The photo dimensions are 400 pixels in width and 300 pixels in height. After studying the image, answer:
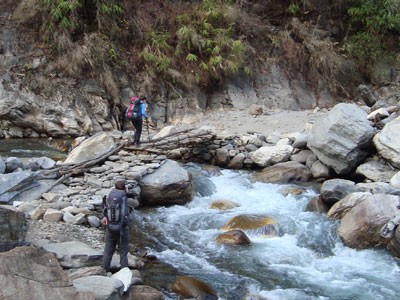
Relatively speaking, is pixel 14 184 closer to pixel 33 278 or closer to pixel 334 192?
pixel 33 278

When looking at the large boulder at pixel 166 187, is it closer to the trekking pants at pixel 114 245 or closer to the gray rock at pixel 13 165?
the gray rock at pixel 13 165

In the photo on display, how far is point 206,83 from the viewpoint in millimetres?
18078

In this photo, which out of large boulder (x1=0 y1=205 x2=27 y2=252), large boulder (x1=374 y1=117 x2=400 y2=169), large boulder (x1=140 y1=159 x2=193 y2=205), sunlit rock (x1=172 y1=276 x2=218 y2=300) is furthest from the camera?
large boulder (x1=374 y1=117 x2=400 y2=169)

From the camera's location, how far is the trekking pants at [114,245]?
606 cm

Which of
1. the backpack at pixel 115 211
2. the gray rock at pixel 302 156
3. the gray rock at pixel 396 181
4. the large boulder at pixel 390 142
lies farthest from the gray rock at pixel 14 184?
the large boulder at pixel 390 142

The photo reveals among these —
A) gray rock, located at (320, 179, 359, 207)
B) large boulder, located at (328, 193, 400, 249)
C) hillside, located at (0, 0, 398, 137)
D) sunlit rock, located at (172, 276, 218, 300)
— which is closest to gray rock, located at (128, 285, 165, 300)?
sunlit rock, located at (172, 276, 218, 300)

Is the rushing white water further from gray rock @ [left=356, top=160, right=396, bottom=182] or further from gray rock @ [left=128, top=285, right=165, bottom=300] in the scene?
gray rock @ [left=356, top=160, right=396, bottom=182]

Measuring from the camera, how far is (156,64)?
17625 mm

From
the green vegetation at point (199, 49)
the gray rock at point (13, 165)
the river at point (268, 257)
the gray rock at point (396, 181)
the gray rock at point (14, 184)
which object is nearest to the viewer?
the river at point (268, 257)

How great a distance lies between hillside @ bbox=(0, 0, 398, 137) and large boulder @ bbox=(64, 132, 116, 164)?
4687 mm

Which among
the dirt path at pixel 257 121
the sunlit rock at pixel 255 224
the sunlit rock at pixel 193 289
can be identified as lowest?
the dirt path at pixel 257 121

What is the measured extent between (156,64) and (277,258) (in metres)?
11.6

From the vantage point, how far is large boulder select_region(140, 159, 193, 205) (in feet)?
32.4

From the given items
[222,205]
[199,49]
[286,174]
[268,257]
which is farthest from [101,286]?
[199,49]
